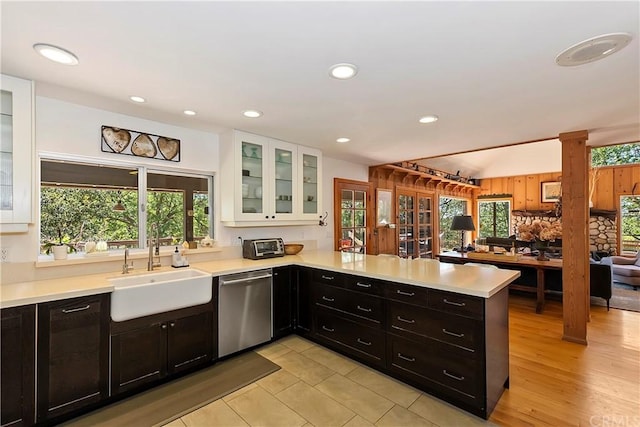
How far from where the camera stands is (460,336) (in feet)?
6.81

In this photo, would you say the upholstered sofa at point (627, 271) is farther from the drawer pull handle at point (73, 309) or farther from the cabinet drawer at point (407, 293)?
the drawer pull handle at point (73, 309)

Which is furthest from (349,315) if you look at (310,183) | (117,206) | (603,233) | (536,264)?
(603,233)

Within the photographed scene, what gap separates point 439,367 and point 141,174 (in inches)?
124

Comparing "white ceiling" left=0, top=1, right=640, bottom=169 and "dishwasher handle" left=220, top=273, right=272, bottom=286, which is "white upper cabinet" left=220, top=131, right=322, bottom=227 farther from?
"dishwasher handle" left=220, top=273, right=272, bottom=286

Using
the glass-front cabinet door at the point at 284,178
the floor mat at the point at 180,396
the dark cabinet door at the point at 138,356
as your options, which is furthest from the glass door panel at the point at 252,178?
the floor mat at the point at 180,396

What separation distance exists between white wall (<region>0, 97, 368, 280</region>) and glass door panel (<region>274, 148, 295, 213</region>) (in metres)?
0.43

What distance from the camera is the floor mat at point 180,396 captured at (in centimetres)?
200

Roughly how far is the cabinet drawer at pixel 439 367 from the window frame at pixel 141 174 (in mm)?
2318

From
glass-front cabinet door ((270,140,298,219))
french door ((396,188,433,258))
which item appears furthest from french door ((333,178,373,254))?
glass-front cabinet door ((270,140,298,219))

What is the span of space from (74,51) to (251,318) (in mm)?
2461

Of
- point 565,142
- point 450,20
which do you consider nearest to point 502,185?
point 565,142

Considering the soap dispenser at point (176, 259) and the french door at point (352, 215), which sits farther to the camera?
the french door at point (352, 215)

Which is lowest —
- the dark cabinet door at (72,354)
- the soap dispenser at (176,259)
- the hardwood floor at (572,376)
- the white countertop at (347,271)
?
the hardwood floor at (572,376)

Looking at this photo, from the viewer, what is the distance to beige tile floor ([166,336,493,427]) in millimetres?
1976
